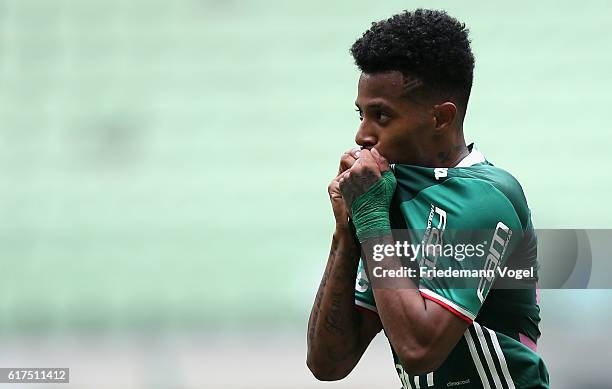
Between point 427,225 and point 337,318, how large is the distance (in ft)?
1.00

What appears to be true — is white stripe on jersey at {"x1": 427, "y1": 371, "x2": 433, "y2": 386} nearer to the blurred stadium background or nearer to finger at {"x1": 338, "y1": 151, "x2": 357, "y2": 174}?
finger at {"x1": 338, "y1": 151, "x2": 357, "y2": 174}

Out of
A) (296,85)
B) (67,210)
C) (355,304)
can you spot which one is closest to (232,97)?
(296,85)

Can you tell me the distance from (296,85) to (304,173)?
56 cm

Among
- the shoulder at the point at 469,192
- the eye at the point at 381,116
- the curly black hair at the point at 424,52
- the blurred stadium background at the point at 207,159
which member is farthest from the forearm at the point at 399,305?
the blurred stadium background at the point at 207,159

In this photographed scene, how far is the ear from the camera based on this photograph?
177 cm

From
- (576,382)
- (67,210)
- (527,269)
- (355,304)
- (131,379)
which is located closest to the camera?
(527,269)

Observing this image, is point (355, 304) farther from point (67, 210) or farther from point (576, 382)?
point (67, 210)

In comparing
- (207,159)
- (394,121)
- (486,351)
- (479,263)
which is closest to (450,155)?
(394,121)

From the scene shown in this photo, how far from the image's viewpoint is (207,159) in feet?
16.5

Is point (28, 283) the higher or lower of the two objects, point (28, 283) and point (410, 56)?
the higher

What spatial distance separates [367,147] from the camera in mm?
1777

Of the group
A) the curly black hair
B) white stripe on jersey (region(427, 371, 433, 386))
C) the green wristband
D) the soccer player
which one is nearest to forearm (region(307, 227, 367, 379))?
the soccer player

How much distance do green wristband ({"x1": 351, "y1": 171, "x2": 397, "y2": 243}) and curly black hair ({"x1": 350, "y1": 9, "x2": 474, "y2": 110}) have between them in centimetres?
22

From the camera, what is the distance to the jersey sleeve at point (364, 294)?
6.04 feet
